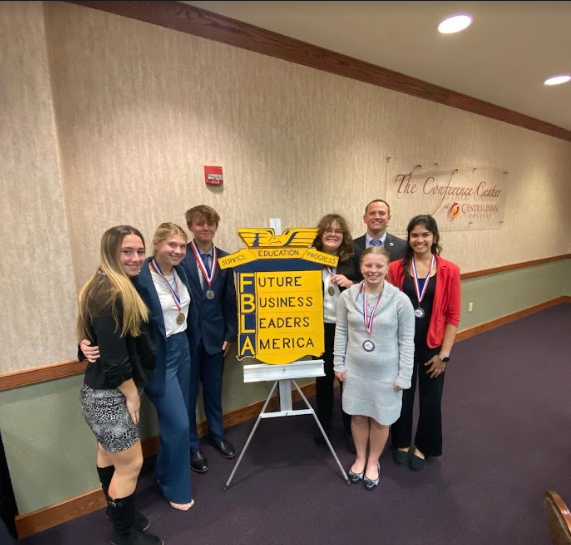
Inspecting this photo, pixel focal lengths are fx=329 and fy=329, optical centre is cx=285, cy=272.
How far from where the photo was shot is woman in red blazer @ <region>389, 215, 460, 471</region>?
1815 millimetres

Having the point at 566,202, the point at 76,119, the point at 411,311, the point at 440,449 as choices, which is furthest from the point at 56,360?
the point at 566,202

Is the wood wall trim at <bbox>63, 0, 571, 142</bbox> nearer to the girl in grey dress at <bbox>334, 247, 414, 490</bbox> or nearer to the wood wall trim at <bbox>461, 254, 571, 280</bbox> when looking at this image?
the girl in grey dress at <bbox>334, 247, 414, 490</bbox>

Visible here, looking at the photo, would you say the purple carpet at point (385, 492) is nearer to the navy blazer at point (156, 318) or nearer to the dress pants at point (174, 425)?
the dress pants at point (174, 425)

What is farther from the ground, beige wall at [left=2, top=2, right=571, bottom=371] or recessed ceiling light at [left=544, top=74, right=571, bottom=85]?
recessed ceiling light at [left=544, top=74, right=571, bottom=85]

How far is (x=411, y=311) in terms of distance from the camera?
1.68 meters

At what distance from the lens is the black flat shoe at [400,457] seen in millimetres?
2074

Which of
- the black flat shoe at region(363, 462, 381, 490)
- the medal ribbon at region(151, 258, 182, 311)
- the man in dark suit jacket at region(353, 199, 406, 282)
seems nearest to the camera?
the medal ribbon at region(151, 258, 182, 311)

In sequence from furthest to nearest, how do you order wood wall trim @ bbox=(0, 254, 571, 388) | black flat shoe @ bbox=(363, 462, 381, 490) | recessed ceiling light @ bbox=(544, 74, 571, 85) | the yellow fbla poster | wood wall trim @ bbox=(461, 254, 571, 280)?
wood wall trim @ bbox=(461, 254, 571, 280) < recessed ceiling light @ bbox=(544, 74, 571, 85) < black flat shoe @ bbox=(363, 462, 381, 490) < the yellow fbla poster < wood wall trim @ bbox=(0, 254, 571, 388)

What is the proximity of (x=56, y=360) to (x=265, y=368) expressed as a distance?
3.41 feet

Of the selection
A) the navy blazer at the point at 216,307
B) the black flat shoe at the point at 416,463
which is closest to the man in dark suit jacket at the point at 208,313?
the navy blazer at the point at 216,307

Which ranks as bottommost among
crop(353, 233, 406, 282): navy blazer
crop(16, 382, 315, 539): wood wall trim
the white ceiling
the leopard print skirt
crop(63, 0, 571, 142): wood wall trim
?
crop(16, 382, 315, 539): wood wall trim

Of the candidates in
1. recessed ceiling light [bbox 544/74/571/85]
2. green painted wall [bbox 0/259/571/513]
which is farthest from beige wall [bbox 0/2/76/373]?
recessed ceiling light [bbox 544/74/571/85]

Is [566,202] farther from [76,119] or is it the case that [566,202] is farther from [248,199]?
[76,119]

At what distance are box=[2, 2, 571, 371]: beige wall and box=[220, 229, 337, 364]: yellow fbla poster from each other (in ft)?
2.17
